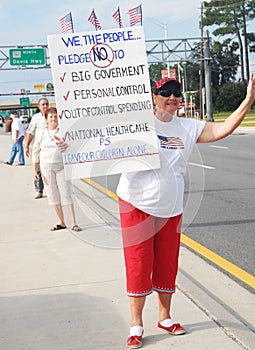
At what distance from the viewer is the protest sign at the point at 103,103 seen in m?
4.19

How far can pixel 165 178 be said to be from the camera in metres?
4.26

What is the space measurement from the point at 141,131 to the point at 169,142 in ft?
0.68

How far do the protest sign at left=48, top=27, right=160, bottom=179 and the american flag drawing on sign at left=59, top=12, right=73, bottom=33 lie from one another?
0.31ft

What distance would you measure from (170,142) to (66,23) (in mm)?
1074

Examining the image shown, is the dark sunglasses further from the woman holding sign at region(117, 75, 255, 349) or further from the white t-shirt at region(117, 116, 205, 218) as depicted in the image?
the white t-shirt at region(117, 116, 205, 218)

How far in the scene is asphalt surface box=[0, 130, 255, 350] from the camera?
4.29 meters

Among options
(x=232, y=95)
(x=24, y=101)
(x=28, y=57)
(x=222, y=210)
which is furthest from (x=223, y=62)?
(x=222, y=210)

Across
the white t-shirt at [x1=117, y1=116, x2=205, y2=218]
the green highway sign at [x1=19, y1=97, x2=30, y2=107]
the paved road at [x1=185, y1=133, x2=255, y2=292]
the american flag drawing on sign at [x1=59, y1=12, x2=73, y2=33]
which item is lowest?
the green highway sign at [x1=19, y1=97, x2=30, y2=107]

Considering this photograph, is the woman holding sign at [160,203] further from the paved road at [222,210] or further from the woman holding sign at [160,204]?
the paved road at [222,210]

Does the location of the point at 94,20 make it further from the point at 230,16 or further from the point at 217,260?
the point at 230,16

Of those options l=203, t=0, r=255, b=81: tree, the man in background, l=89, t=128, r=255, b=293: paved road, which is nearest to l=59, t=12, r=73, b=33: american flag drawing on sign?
l=89, t=128, r=255, b=293: paved road

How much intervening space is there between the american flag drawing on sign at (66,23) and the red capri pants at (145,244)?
1.21 metres

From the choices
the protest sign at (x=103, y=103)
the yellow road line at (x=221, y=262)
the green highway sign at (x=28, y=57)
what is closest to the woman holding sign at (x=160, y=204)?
the protest sign at (x=103, y=103)

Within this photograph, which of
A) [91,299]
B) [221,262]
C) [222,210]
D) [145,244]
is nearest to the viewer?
[145,244]
